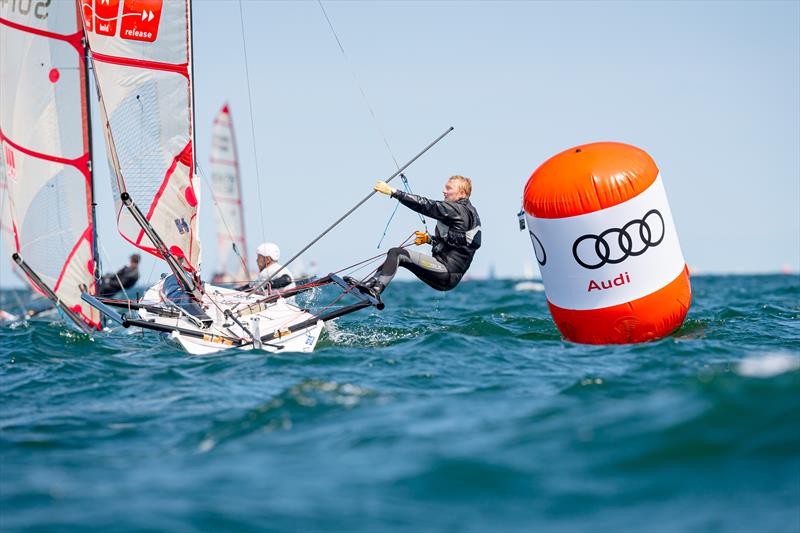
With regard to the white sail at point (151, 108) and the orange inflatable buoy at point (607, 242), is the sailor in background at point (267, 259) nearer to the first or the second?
the white sail at point (151, 108)

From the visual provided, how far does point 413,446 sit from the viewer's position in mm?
4629

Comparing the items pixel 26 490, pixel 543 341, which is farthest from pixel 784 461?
pixel 543 341

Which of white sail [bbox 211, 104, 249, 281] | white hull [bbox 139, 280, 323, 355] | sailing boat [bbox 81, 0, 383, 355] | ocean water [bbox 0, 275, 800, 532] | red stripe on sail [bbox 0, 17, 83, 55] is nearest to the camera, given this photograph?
ocean water [bbox 0, 275, 800, 532]

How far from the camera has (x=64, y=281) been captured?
11703 mm

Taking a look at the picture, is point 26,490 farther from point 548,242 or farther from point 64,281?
point 64,281

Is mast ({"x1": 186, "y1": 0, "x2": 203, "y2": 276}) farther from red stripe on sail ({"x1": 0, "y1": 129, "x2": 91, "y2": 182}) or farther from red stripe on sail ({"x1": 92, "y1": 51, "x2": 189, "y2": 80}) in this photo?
red stripe on sail ({"x1": 0, "y1": 129, "x2": 91, "y2": 182})

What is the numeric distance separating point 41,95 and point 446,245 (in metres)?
5.65

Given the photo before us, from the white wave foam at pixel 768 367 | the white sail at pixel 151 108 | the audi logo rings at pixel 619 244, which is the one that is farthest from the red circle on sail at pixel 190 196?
the white wave foam at pixel 768 367

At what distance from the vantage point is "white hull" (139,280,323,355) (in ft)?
28.7

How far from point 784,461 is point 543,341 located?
16.2 ft

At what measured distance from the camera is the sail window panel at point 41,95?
1143cm

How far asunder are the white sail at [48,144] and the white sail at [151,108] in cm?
90

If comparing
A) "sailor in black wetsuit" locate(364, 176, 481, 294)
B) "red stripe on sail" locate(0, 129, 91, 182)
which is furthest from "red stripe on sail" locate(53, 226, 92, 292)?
"sailor in black wetsuit" locate(364, 176, 481, 294)

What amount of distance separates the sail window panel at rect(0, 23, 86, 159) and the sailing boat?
92 centimetres
